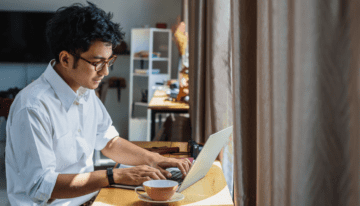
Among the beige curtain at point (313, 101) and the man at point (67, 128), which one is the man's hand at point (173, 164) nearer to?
the man at point (67, 128)

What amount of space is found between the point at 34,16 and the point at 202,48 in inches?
188

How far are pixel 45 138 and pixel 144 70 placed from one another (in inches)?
180

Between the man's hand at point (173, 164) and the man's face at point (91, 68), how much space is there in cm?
39

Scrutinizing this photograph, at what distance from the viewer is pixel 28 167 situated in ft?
3.60

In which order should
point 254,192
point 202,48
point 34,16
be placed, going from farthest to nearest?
point 34,16 → point 202,48 → point 254,192

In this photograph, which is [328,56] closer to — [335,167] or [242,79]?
[335,167]

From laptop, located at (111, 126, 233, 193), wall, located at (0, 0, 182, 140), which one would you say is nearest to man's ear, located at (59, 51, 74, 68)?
laptop, located at (111, 126, 233, 193)

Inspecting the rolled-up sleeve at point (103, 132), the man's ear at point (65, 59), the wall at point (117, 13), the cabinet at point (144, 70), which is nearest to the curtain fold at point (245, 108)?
the man's ear at point (65, 59)

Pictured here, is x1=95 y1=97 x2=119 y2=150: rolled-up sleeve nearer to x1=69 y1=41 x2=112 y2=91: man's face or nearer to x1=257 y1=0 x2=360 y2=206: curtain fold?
x1=69 y1=41 x2=112 y2=91: man's face

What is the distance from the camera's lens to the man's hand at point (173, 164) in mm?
1254

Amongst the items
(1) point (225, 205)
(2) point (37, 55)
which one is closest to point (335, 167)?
(1) point (225, 205)

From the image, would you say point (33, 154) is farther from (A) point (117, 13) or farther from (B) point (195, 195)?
(A) point (117, 13)

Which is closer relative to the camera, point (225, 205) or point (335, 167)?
point (335, 167)

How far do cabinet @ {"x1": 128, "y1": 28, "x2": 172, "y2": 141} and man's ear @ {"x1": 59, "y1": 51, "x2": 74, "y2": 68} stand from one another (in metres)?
4.09
